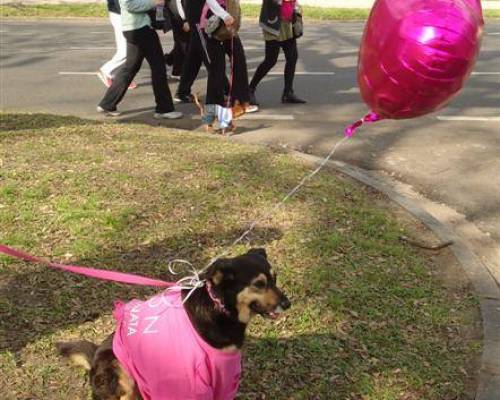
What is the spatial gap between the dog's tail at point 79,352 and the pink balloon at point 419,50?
1912mm

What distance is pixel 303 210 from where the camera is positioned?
5051 mm

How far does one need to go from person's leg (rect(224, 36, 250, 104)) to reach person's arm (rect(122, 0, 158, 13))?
975 millimetres

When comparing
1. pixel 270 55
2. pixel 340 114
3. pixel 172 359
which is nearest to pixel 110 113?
pixel 270 55

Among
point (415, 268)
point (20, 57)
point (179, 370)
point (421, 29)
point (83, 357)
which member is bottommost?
point (20, 57)

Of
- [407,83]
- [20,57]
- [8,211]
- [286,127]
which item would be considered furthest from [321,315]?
[20,57]

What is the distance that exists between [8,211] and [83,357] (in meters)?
2.15

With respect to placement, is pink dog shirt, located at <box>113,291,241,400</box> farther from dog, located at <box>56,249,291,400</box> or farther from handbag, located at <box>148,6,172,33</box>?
handbag, located at <box>148,6,172,33</box>

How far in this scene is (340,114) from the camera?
8.32m

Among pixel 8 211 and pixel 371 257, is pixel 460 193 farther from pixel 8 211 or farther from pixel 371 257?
pixel 8 211

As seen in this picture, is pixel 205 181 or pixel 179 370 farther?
pixel 205 181

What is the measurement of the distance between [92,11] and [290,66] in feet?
46.4

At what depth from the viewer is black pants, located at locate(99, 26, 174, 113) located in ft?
24.3

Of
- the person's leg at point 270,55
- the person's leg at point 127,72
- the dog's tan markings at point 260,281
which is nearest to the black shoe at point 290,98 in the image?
the person's leg at point 270,55

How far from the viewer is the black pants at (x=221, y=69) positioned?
282 inches
